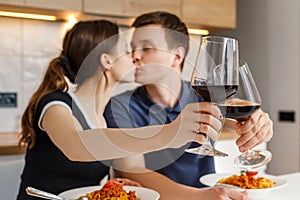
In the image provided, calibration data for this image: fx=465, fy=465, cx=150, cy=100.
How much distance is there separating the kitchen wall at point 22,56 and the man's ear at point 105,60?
1310mm

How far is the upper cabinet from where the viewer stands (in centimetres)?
250

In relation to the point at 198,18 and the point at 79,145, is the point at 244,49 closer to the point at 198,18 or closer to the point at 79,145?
the point at 198,18

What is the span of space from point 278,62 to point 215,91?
2.34 metres

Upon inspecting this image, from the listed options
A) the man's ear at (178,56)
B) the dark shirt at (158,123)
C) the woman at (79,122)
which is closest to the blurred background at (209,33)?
the man's ear at (178,56)

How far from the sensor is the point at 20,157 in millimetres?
2135

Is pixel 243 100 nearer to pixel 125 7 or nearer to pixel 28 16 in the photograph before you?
pixel 125 7

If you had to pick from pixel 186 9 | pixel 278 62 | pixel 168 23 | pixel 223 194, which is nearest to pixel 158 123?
pixel 168 23

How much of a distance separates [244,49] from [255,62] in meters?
0.16

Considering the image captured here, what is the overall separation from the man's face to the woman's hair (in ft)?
0.67

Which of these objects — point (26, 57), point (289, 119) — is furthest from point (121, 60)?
point (289, 119)

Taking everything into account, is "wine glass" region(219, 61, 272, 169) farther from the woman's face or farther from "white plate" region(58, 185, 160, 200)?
the woman's face

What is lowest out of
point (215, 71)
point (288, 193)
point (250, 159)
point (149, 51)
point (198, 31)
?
point (288, 193)

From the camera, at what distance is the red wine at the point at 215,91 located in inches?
36.9

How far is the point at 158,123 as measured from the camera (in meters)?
1.70
